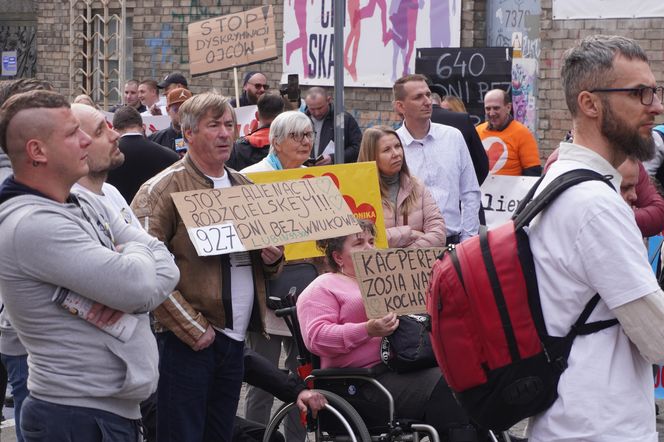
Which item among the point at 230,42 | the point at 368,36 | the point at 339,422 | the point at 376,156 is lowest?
the point at 339,422

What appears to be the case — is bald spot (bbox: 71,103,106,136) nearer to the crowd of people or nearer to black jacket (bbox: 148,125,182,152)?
the crowd of people

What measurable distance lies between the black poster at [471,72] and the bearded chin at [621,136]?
7.83m

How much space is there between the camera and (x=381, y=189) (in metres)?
7.03

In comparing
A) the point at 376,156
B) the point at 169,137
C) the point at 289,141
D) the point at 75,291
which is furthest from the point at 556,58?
the point at 75,291

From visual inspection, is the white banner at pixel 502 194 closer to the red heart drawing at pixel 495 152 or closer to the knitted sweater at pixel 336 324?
the red heart drawing at pixel 495 152

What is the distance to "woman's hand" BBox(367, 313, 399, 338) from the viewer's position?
5301 mm

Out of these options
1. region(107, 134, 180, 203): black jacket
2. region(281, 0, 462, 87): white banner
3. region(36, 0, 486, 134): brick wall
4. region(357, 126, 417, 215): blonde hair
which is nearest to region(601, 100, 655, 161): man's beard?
region(357, 126, 417, 215): blonde hair

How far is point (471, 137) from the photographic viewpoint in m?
8.60

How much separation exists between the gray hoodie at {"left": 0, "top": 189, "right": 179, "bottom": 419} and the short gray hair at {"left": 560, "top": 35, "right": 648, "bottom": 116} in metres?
1.32

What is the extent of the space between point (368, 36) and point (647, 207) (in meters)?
9.62

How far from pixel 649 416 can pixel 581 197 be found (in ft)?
1.89

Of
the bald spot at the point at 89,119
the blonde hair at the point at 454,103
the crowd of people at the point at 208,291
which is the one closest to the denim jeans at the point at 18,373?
the crowd of people at the point at 208,291

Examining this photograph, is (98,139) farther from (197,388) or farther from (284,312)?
(284,312)

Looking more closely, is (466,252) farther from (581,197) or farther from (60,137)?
(60,137)
